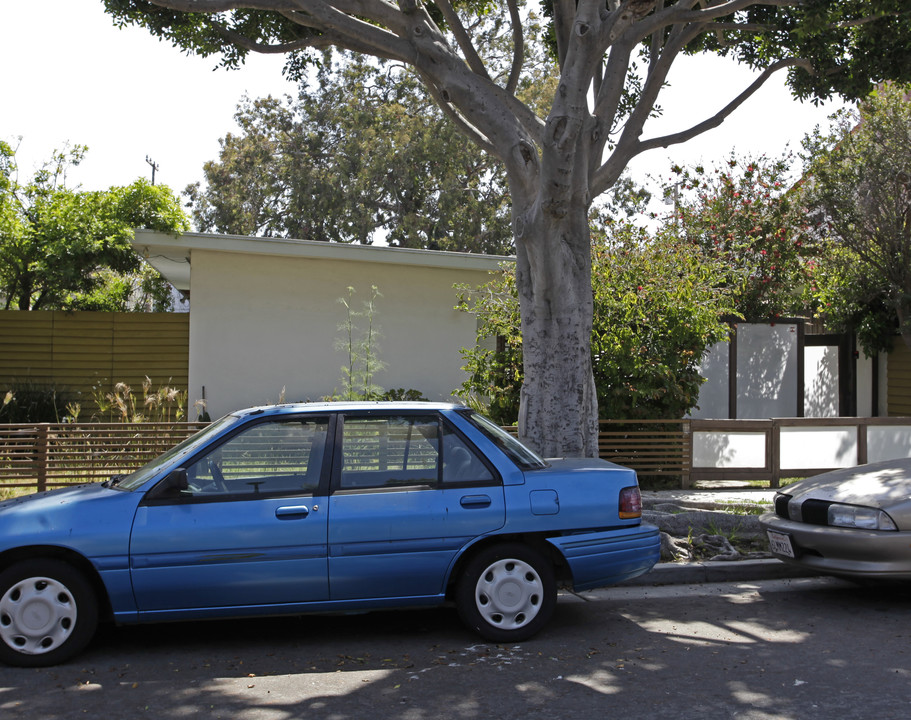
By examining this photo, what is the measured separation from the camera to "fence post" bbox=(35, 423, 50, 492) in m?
10.7

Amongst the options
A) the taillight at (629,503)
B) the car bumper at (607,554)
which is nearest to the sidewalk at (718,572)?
the car bumper at (607,554)

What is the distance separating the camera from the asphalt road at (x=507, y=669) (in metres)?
4.74

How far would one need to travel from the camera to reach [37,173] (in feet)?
69.5

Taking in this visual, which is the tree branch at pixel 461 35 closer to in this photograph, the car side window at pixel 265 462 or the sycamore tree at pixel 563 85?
the sycamore tree at pixel 563 85

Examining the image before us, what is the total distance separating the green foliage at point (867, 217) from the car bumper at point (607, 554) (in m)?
11.4

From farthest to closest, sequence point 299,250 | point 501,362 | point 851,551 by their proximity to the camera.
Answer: point 299,250 → point 501,362 → point 851,551

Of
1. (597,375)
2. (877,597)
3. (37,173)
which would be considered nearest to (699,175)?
(597,375)

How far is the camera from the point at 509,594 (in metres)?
5.88


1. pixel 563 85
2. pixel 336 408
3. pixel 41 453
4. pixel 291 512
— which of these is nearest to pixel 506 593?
pixel 291 512

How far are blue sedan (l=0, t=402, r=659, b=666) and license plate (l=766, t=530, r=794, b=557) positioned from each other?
62.3 inches

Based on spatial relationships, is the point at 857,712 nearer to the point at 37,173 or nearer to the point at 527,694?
the point at 527,694

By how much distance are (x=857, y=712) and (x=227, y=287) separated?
11894 millimetres

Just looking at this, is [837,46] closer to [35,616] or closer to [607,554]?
[607,554]

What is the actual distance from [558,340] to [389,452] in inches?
127
